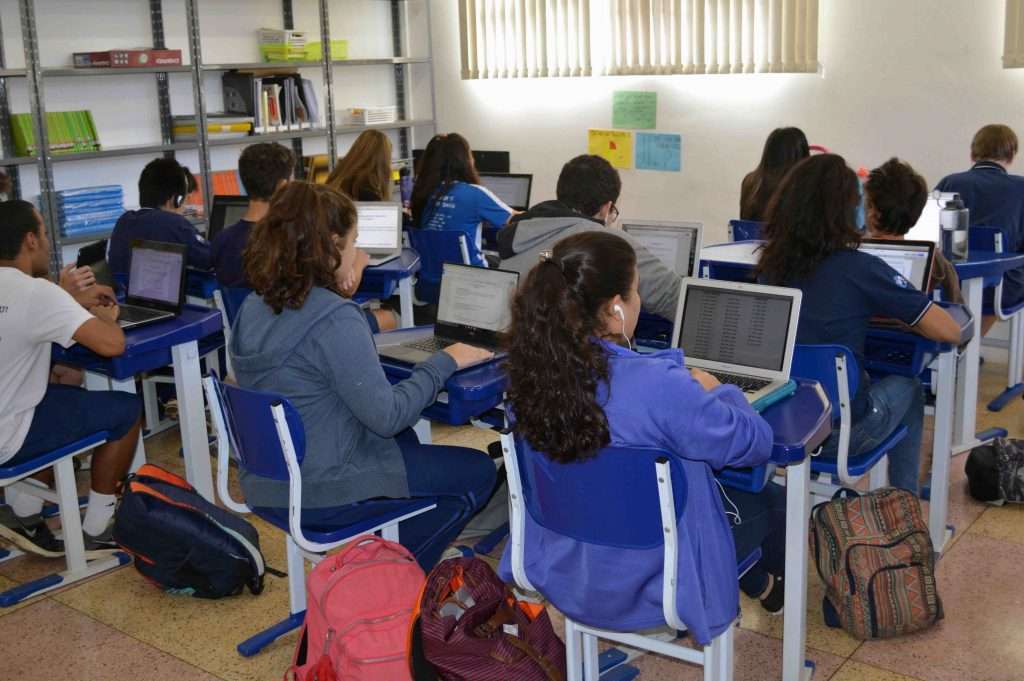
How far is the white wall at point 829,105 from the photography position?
5484mm

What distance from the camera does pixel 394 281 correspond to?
487 cm

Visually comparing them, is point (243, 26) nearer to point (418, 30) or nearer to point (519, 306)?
point (418, 30)

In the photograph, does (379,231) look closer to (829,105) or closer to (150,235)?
(150,235)

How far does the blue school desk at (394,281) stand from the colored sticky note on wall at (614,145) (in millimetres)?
2267

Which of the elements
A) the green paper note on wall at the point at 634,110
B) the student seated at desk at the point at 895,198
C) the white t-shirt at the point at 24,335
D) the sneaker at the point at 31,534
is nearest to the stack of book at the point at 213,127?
the green paper note on wall at the point at 634,110

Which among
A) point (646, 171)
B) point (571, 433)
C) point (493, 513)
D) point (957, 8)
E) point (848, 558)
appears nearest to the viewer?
point (571, 433)

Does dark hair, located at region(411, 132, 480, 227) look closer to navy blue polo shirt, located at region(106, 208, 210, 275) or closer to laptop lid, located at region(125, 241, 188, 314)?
navy blue polo shirt, located at region(106, 208, 210, 275)

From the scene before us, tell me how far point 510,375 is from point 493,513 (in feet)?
5.02

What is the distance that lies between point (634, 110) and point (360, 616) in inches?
194

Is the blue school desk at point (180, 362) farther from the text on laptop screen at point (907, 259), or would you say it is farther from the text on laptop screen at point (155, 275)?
the text on laptop screen at point (907, 259)

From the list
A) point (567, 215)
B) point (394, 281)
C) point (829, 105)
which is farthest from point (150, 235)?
point (829, 105)

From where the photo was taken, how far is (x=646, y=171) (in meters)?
6.86

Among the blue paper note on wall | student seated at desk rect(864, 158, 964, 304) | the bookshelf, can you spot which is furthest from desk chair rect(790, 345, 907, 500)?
the bookshelf

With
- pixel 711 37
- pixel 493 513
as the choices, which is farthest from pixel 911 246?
pixel 711 37
